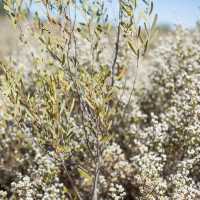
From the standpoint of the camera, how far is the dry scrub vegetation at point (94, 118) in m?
6.56

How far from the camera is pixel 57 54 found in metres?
6.93

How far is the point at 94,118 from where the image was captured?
21.7 ft

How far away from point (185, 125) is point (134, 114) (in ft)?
6.25

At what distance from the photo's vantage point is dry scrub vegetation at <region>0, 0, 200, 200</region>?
6.56m

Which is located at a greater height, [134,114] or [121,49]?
[121,49]

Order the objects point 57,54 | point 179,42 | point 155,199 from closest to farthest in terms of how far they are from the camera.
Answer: point 57,54
point 155,199
point 179,42

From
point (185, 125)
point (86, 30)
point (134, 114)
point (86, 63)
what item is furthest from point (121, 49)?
point (86, 30)

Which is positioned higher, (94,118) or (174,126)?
(174,126)

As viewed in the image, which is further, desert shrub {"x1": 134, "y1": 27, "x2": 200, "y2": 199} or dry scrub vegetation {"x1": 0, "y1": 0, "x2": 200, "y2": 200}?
desert shrub {"x1": 134, "y1": 27, "x2": 200, "y2": 199}

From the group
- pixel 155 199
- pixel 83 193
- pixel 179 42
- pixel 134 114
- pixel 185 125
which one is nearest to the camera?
pixel 155 199

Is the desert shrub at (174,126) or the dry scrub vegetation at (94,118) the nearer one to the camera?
the dry scrub vegetation at (94,118)

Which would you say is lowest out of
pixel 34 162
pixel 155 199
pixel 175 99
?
pixel 155 199

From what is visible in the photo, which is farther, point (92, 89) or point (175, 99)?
point (175, 99)

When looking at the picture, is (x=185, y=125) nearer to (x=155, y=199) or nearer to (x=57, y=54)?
(x=155, y=199)
